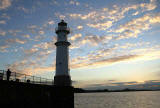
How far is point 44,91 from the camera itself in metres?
19.3

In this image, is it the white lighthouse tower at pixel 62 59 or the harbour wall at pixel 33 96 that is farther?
the white lighthouse tower at pixel 62 59

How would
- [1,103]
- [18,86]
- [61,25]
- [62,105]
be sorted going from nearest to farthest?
[1,103] < [18,86] < [62,105] < [61,25]

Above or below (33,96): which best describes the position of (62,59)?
above

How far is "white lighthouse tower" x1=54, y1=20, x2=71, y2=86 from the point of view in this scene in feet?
79.3

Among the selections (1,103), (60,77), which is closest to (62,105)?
(60,77)

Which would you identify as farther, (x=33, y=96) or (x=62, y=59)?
(x=62, y=59)

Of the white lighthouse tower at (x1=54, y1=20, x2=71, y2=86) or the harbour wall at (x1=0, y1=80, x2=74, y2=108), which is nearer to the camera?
the harbour wall at (x1=0, y1=80, x2=74, y2=108)

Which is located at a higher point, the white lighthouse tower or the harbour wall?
the white lighthouse tower

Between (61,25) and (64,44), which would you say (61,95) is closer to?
(64,44)

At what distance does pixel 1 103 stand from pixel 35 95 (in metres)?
4.64

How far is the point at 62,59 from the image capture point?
24938mm

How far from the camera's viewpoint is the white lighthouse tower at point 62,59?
24156 millimetres

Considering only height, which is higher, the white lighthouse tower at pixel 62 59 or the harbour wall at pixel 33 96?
the white lighthouse tower at pixel 62 59

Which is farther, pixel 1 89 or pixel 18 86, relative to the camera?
pixel 18 86
